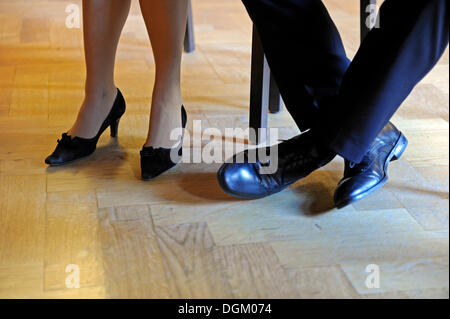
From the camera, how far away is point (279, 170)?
1.00m

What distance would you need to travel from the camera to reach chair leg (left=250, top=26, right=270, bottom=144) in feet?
3.96

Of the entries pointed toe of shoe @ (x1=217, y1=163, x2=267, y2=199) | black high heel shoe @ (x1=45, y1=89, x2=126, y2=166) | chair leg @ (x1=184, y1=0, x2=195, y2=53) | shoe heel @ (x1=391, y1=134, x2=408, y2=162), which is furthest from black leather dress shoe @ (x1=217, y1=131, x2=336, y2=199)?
chair leg @ (x1=184, y1=0, x2=195, y2=53)

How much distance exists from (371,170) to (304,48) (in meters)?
0.22

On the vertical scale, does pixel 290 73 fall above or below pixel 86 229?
above

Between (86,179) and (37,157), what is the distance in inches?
5.6

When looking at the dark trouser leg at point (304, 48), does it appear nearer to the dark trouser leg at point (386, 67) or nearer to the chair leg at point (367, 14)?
the dark trouser leg at point (386, 67)

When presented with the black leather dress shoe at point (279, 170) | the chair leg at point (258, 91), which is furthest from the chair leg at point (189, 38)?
the black leather dress shoe at point (279, 170)

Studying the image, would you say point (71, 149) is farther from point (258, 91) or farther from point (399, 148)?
point (399, 148)

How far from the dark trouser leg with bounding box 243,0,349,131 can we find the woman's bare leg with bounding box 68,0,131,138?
25 cm

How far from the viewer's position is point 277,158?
1009 millimetres

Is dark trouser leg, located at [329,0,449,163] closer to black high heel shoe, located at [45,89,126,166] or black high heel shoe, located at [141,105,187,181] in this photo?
black high heel shoe, located at [141,105,187,181]
